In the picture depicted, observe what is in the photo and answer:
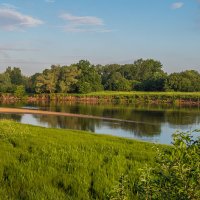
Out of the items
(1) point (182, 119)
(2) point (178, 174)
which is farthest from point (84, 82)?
(2) point (178, 174)

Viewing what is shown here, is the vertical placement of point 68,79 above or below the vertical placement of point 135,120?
above

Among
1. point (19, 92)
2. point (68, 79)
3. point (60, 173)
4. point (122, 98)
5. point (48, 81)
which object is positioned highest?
point (68, 79)

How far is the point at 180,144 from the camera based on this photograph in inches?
142

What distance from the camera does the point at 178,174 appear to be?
358 centimetres

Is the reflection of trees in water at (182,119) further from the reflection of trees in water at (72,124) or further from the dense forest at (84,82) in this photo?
the dense forest at (84,82)

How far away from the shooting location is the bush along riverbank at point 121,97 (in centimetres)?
8500

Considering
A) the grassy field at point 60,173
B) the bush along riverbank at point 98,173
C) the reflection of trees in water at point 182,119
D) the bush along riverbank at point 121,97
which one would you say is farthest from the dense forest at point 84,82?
the grassy field at point 60,173

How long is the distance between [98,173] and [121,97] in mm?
79045

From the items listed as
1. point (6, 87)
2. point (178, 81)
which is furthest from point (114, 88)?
point (6, 87)

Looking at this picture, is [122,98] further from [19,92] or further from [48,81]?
[19,92]

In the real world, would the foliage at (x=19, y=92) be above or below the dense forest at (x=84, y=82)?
below

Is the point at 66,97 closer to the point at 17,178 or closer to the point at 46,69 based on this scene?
the point at 46,69

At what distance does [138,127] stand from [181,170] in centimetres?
3000

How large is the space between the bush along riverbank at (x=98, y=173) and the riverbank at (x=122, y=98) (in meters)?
71.7
